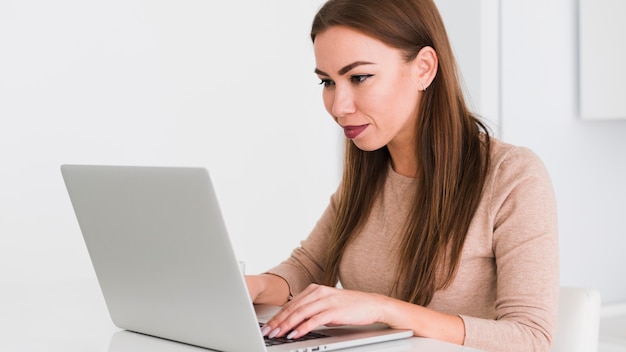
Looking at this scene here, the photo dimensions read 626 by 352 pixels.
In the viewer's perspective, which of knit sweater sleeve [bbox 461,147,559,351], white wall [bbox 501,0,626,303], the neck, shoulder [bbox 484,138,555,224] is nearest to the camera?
knit sweater sleeve [bbox 461,147,559,351]

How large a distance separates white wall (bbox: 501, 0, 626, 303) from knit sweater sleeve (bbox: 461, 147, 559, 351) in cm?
137

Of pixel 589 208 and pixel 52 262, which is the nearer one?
pixel 52 262

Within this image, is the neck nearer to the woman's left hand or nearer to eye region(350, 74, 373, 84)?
eye region(350, 74, 373, 84)

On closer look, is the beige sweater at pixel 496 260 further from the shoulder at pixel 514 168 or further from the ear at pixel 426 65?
the ear at pixel 426 65

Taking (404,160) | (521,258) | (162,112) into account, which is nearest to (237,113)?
(162,112)

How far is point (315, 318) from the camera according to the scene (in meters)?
1.14

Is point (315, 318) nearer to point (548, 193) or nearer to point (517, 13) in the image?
point (548, 193)

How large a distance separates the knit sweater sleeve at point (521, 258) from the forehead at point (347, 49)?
0.27 metres

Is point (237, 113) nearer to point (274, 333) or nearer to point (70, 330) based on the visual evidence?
point (70, 330)

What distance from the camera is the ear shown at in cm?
155

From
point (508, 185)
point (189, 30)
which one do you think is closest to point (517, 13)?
point (189, 30)

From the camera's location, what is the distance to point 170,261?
3.65 ft

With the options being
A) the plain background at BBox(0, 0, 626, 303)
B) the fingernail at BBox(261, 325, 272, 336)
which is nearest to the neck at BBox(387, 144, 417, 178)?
the fingernail at BBox(261, 325, 272, 336)

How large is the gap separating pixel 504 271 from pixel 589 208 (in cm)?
168
